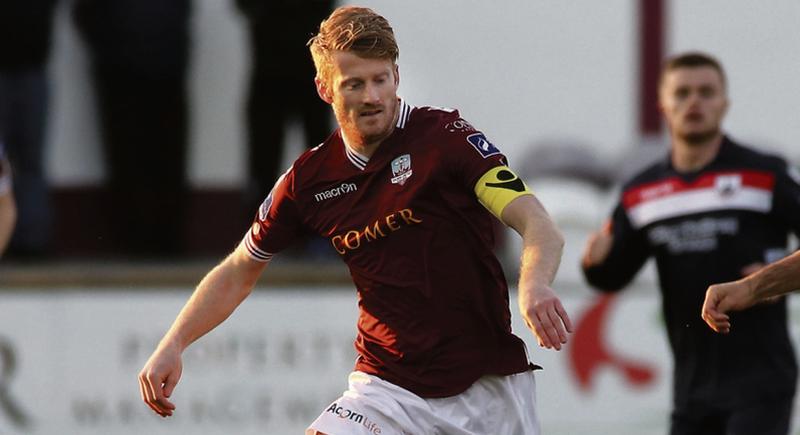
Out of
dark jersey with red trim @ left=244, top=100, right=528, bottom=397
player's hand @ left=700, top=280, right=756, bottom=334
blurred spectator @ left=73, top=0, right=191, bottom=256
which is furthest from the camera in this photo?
blurred spectator @ left=73, top=0, right=191, bottom=256

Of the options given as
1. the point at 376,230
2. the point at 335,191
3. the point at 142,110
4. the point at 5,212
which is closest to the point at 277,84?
the point at 142,110

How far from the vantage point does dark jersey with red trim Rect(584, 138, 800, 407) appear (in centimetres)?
751

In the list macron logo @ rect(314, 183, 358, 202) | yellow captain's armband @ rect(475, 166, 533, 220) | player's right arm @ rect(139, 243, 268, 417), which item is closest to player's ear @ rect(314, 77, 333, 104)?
macron logo @ rect(314, 183, 358, 202)

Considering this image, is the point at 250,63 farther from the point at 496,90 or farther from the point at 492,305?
the point at 492,305

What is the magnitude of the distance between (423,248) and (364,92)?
1.84 feet

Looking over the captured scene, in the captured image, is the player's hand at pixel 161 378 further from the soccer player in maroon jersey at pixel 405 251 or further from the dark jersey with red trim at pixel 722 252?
the dark jersey with red trim at pixel 722 252

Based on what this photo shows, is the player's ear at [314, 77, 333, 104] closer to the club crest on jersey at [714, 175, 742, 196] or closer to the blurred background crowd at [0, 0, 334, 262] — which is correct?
the club crest on jersey at [714, 175, 742, 196]

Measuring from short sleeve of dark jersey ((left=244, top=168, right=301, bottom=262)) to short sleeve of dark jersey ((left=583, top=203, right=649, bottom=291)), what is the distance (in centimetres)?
189

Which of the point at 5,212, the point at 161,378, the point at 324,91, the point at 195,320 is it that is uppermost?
the point at 324,91

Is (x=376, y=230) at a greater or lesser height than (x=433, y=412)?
greater

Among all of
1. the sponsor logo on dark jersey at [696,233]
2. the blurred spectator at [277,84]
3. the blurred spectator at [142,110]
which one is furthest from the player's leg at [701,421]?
the blurred spectator at [142,110]

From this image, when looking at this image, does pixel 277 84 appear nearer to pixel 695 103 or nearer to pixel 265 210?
pixel 695 103

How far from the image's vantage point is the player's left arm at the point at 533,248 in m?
5.34

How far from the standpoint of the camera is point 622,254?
7941mm
